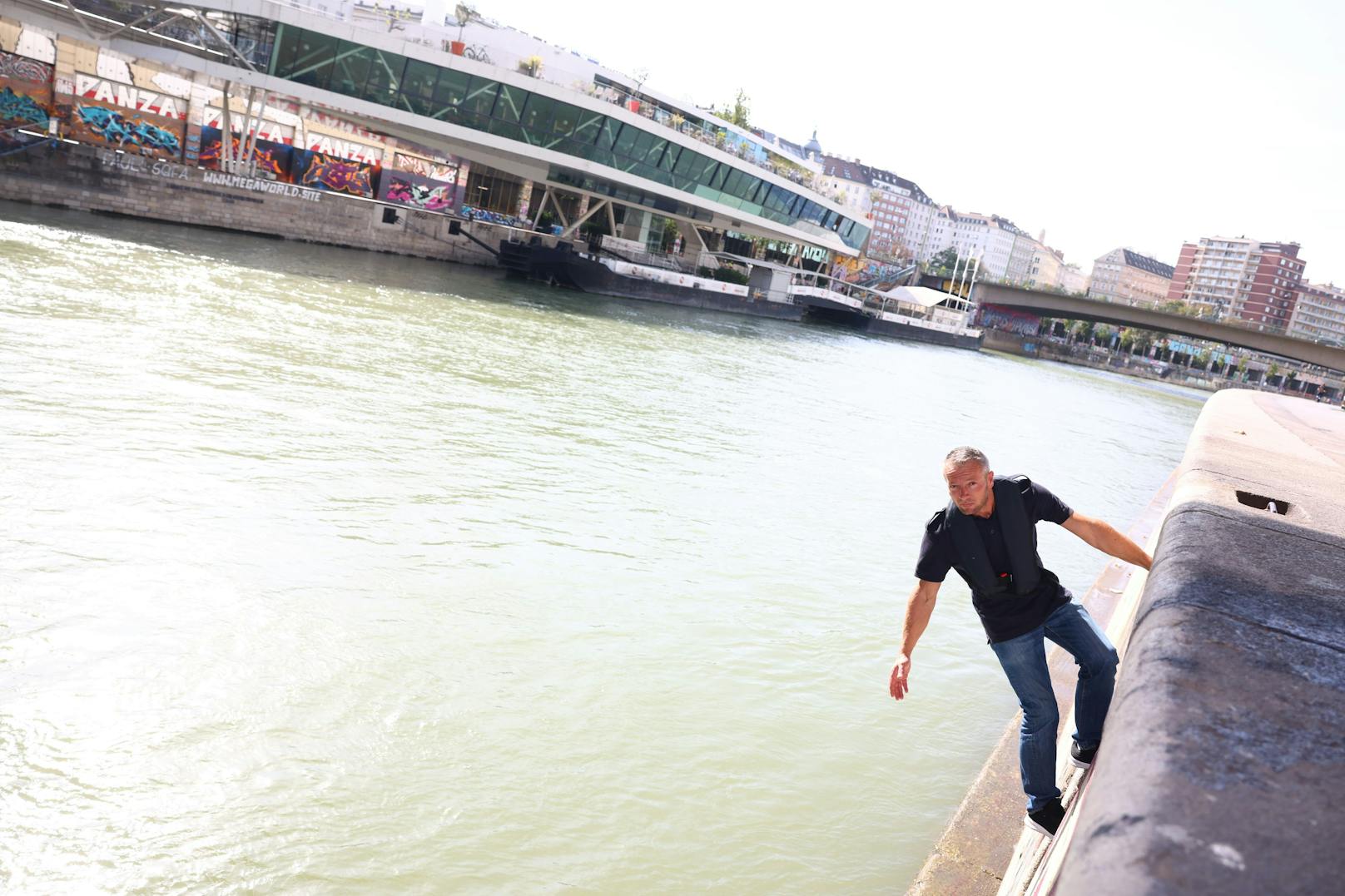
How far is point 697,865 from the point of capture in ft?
14.0

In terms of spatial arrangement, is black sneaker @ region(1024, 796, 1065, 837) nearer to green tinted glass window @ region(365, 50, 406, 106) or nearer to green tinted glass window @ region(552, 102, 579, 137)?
green tinted glass window @ region(365, 50, 406, 106)

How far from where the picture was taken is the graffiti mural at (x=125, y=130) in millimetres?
31000

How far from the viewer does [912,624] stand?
13.4 feet

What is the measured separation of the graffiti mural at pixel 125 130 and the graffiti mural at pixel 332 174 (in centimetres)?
422

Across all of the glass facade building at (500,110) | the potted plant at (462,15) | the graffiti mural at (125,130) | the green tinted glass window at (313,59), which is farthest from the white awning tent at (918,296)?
the graffiti mural at (125,130)

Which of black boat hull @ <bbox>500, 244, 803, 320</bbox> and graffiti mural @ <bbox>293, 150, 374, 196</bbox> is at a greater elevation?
graffiti mural @ <bbox>293, 150, 374, 196</bbox>

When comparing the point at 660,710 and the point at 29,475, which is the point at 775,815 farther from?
the point at 29,475

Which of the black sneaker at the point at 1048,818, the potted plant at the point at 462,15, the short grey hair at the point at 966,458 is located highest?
the potted plant at the point at 462,15

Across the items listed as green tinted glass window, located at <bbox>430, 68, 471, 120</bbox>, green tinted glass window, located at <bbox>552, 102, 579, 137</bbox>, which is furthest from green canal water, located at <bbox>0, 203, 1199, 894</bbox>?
green tinted glass window, located at <bbox>552, 102, 579, 137</bbox>

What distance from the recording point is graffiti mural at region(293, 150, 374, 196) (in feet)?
121

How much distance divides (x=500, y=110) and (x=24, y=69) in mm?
13732

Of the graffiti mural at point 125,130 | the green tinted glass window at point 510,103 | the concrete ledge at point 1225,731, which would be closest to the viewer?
the concrete ledge at point 1225,731

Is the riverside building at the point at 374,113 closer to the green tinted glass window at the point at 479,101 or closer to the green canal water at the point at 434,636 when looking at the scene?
the green tinted glass window at the point at 479,101

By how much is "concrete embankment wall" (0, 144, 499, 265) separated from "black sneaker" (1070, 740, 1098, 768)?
29.3m
